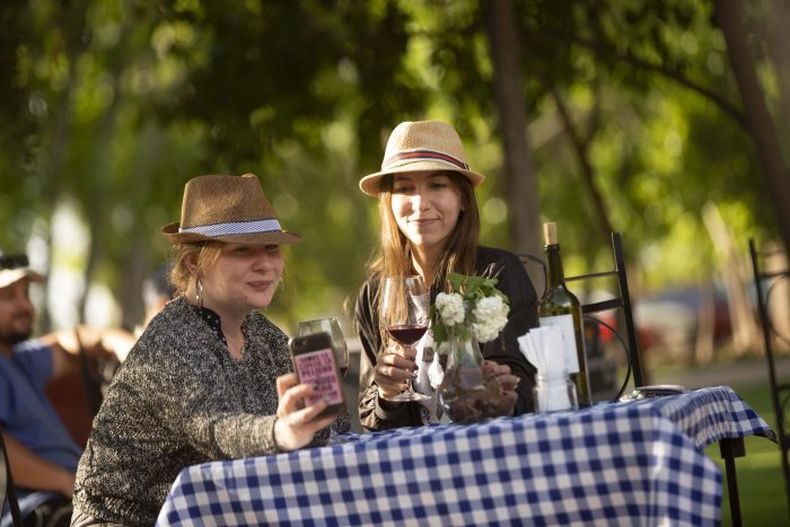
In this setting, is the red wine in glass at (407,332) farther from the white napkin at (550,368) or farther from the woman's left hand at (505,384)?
the white napkin at (550,368)

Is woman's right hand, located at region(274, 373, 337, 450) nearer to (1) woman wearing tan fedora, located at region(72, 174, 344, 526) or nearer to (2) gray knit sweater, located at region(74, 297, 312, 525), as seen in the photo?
(1) woman wearing tan fedora, located at region(72, 174, 344, 526)

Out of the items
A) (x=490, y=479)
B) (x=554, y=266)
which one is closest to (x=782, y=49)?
(x=554, y=266)

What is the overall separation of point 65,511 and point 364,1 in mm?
5313

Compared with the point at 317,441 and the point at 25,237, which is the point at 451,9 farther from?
the point at 25,237

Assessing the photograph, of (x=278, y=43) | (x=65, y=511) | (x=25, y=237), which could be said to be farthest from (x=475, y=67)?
(x=25, y=237)

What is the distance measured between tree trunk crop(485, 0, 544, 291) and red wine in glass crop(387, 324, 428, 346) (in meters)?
4.69

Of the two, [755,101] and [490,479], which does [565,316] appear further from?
[755,101]

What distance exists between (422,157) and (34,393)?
8.08 feet

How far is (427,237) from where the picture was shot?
500cm

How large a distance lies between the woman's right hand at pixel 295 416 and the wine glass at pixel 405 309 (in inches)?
18.8

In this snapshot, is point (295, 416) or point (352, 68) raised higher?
point (352, 68)

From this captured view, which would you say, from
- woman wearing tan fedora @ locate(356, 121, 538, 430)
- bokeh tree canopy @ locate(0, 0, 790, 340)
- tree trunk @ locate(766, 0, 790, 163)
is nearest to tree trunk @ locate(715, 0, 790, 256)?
bokeh tree canopy @ locate(0, 0, 790, 340)

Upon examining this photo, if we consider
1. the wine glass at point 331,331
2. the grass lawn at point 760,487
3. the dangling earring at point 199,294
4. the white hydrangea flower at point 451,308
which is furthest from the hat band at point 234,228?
the grass lawn at point 760,487

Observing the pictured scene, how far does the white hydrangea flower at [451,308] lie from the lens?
3771mm
